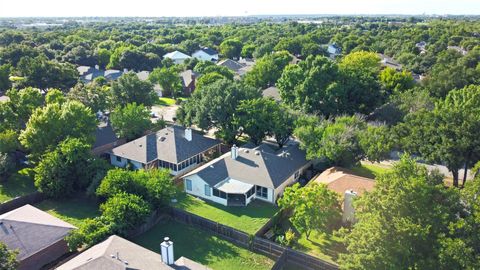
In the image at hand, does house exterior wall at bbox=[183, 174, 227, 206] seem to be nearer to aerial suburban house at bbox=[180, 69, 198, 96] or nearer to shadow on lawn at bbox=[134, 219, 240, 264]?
shadow on lawn at bbox=[134, 219, 240, 264]

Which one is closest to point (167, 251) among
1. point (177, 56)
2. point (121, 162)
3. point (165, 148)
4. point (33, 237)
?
point (33, 237)

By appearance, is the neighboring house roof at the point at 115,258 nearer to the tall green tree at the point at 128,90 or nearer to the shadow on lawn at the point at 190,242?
the shadow on lawn at the point at 190,242

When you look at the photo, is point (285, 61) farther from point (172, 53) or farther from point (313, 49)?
point (172, 53)

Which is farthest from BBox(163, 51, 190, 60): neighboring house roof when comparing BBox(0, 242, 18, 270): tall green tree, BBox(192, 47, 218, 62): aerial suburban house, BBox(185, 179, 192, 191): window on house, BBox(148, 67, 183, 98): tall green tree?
BBox(0, 242, 18, 270): tall green tree

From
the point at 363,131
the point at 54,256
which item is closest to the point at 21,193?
the point at 54,256

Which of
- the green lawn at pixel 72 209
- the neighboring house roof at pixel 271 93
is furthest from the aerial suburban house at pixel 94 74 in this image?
the green lawn at pixel 72 209

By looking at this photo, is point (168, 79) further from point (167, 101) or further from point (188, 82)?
point (188, 82)
